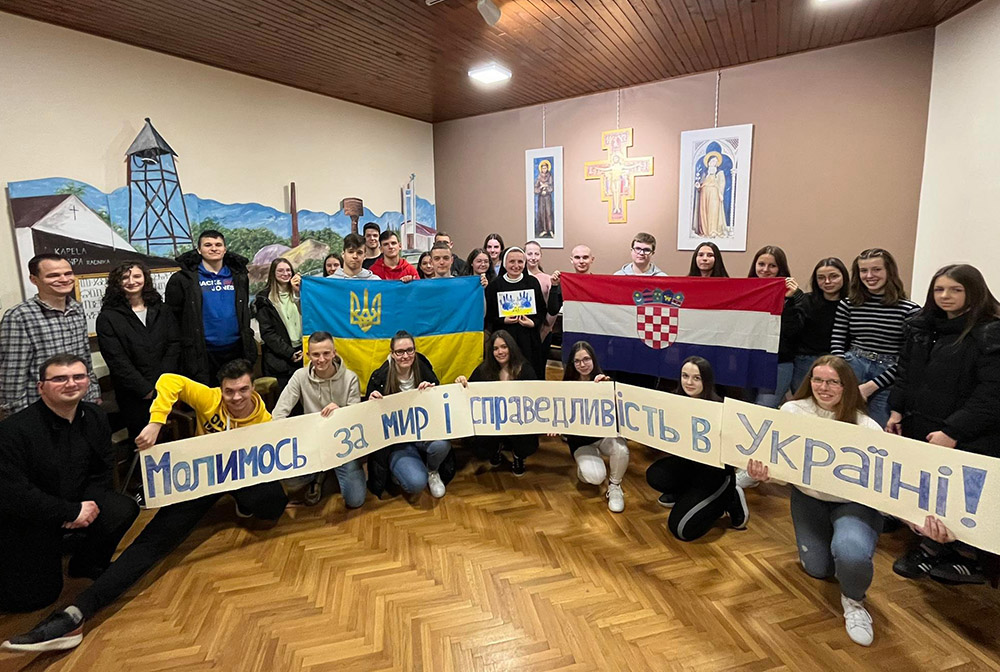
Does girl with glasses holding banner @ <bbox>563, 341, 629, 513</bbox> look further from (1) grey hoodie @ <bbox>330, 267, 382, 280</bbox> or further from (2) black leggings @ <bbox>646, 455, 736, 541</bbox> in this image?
(1) grey hoodie @ <bbox>330, 267, 382, 280</bbox>

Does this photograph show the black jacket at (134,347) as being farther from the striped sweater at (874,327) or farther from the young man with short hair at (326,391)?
the striped sweater at (874,327)

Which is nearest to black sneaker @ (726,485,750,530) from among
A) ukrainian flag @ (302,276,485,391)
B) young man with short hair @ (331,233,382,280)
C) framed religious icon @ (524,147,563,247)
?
ukrainian flag @ (302,276,485,391)

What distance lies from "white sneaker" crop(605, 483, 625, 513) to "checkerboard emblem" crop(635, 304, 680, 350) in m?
1.17

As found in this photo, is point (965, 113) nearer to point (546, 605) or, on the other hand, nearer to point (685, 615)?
point (685, 615)

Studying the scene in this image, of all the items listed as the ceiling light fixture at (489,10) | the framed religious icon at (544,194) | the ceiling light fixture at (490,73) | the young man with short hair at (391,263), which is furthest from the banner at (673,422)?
the framed religious icon at (544,194)

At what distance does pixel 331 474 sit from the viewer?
3906mm

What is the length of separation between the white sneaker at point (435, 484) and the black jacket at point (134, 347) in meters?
1.83

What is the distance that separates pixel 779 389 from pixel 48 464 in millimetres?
4262

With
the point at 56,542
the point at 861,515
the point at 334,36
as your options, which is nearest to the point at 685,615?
the point at 861,515

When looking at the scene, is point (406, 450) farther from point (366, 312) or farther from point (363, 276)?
point (363, 276)

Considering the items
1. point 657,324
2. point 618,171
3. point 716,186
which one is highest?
point 618,171

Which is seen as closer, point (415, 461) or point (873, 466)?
point (873, 466)

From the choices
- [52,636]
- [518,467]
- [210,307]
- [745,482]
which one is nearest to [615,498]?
[518,467]

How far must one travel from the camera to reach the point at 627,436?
3316 millimetres
